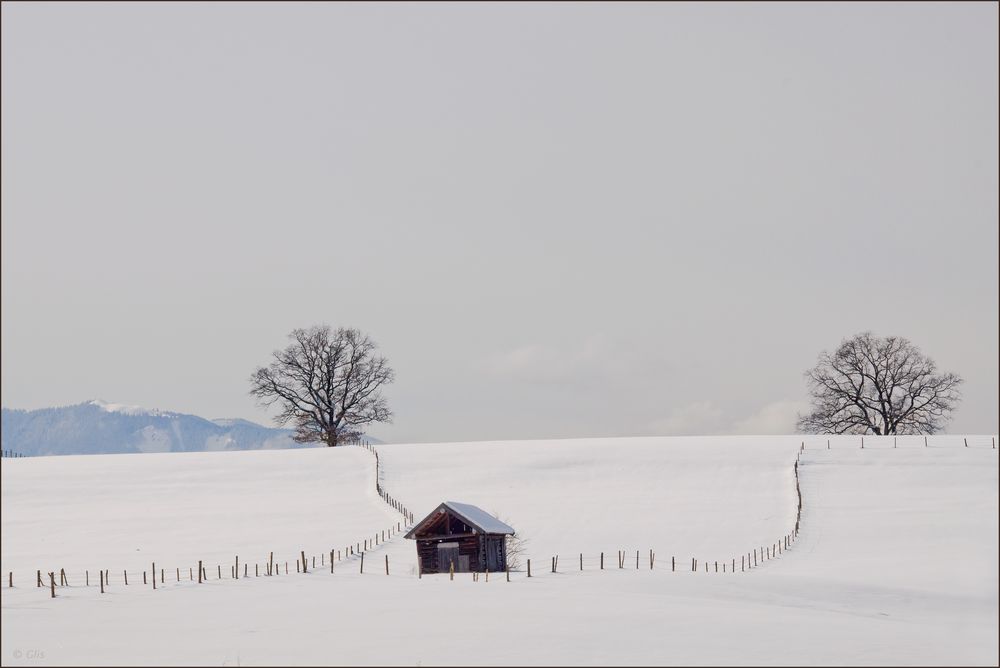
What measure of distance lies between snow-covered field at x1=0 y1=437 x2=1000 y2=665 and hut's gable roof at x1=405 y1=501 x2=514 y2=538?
110 inches

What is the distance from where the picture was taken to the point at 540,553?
64.1 meters

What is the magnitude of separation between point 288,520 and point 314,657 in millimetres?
48626

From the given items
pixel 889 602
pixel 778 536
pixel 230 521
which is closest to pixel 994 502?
pixel 778 536

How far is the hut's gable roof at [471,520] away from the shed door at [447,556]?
1523 mm

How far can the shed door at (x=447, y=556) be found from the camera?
58344mm

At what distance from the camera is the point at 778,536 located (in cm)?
6662

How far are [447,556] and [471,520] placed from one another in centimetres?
239

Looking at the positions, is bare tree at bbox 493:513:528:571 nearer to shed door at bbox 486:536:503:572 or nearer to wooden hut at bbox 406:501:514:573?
shed door at bbox 486:536:503:572

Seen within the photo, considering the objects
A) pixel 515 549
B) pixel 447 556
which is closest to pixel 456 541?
pixel 447 556

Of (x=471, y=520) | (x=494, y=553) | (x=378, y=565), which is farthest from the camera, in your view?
(x=378, y=565)

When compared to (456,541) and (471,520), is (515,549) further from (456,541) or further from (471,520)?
(471,520)

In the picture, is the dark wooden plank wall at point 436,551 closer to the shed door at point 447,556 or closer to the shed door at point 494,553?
the shed door at point 447,556

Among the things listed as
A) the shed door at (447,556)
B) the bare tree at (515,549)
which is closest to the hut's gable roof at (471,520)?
the bare tree at (515,549)

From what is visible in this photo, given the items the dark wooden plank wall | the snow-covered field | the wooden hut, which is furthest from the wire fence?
the wooden hut
